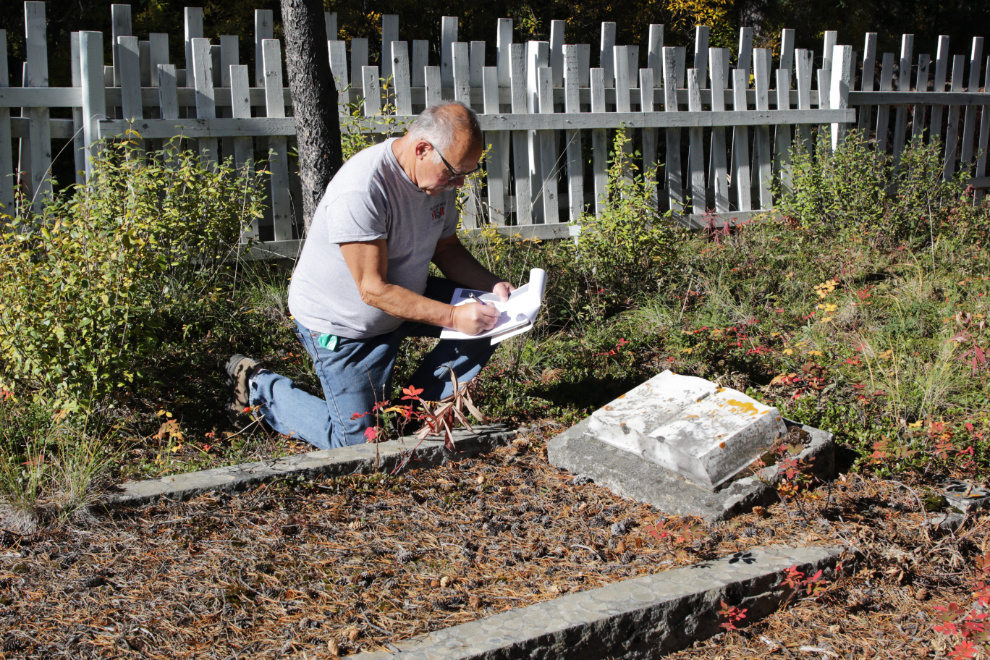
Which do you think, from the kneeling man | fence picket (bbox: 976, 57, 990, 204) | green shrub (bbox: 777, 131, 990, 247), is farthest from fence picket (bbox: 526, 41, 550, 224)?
fence picket (bbox: 976, 57, 990, 204)

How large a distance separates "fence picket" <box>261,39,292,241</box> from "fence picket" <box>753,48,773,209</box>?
3.50 m

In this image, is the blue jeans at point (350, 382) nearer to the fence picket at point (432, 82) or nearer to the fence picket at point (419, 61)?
the fence picket at point (432, 82)

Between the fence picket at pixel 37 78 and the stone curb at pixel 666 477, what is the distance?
360 centimetres

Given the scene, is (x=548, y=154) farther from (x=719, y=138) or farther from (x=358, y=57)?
(x=719, y=138)

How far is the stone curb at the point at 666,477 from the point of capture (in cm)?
276

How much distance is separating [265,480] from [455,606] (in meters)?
0.98

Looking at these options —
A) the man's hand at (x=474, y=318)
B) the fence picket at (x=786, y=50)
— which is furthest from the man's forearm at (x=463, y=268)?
the fence picket at (x=786, y=50)

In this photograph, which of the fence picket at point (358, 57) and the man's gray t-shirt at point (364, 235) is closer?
the man's gray t-shirt at point (364, 235)

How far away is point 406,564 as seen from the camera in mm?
2500

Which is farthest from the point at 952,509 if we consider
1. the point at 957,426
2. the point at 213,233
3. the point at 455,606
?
the point at 213,233

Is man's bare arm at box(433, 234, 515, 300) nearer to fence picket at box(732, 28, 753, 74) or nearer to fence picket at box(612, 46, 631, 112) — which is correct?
fence picket at box(612, 46, 631, 112)

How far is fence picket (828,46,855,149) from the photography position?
7.40 meters

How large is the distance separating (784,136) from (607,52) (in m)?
1.95

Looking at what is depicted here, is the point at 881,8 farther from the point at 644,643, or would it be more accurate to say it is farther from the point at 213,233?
the point at 644,643
